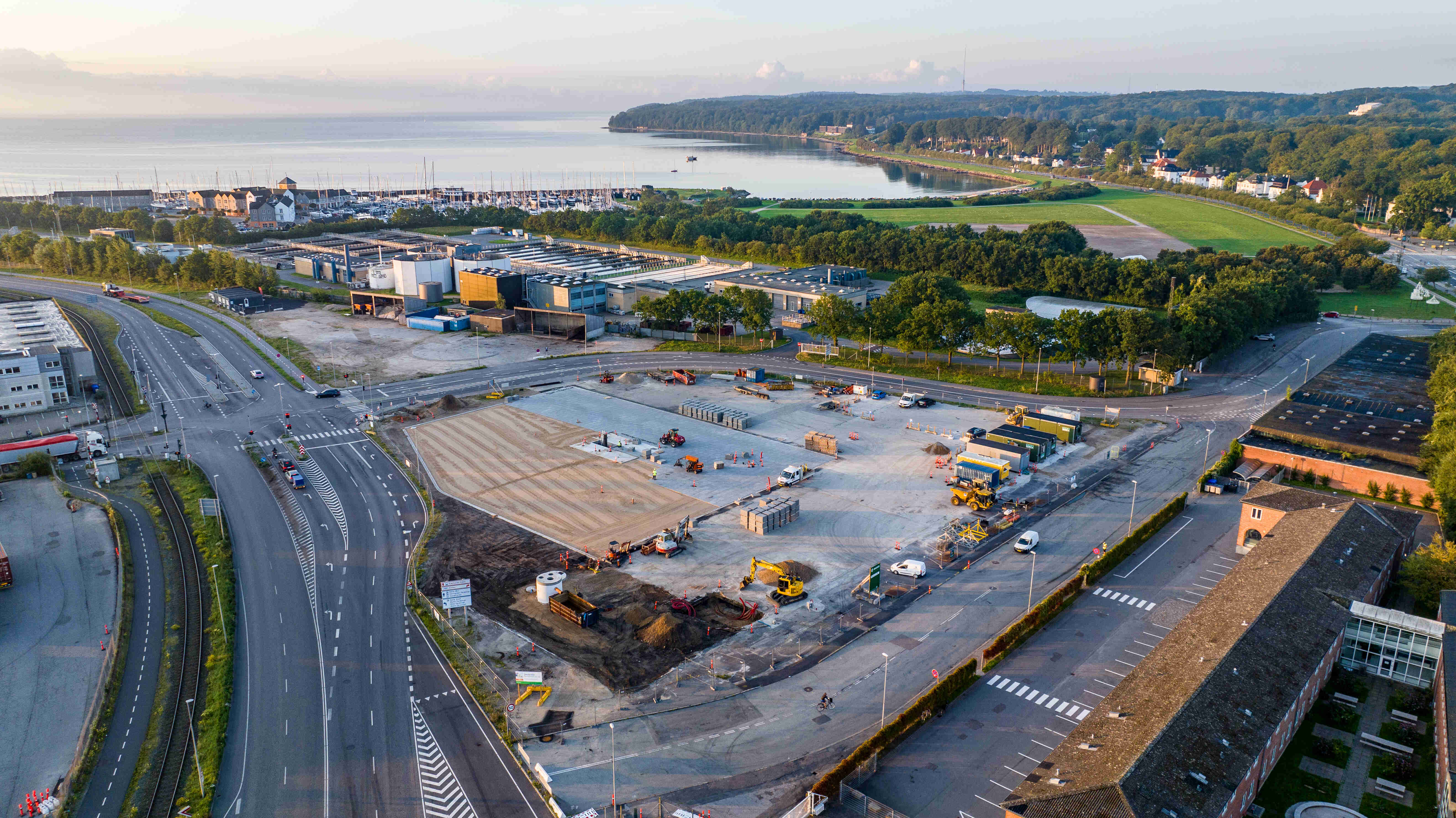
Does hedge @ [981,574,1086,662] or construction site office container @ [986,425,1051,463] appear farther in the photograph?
construction site office container @ [986,425,1051,463]

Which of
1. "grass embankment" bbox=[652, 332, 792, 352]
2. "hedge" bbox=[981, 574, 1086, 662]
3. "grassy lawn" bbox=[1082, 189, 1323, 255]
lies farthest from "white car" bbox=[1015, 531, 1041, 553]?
"grassy lawn" bbox=[1082, 189, 1323, 255]

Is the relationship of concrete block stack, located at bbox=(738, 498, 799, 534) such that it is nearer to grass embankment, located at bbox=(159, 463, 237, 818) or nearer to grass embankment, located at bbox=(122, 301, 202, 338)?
grass embankment, located at bbox=(159, 463, 237, 818)

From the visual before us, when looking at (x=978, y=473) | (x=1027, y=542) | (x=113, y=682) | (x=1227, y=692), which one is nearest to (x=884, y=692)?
(x=1227, y=692)

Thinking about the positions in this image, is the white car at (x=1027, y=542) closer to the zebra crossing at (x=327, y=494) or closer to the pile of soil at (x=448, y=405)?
the zebra crossing at (x=327, y=494)

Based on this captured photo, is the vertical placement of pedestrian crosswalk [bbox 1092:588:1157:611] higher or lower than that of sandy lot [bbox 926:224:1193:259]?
lower

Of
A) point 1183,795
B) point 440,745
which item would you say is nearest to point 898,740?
point 1183,795

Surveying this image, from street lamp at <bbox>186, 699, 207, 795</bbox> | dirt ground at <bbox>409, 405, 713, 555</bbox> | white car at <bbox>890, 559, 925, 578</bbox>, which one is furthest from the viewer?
dirt ground at <bbox>409, 405, 713, 555</bbox>
